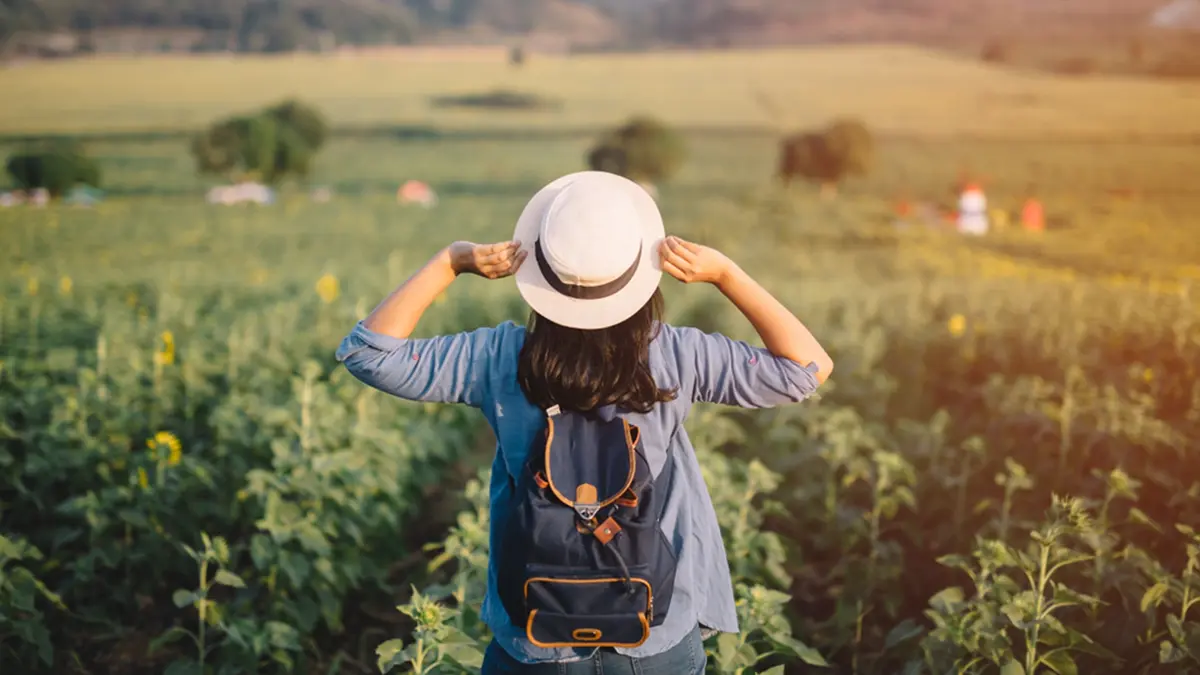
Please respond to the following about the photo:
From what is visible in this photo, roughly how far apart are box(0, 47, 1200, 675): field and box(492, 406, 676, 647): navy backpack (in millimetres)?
431

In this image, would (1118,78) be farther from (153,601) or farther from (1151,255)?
(153,601)

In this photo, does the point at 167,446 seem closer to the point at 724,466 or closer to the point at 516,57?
the point at 724,466

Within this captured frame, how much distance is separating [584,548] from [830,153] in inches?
646

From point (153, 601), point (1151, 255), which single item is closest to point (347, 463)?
point (153, 601)

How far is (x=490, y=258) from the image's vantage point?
2.29 metres

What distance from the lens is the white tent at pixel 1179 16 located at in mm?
14516

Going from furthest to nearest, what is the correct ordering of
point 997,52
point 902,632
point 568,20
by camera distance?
point 568,20 → point 997,52 → point 902,632

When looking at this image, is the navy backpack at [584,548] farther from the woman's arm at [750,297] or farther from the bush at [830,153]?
the bush at [830,153]

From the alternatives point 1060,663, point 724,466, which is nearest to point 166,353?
point 724,466

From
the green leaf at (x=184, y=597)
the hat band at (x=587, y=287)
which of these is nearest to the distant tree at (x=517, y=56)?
the green leaf at (x=184, y=597)

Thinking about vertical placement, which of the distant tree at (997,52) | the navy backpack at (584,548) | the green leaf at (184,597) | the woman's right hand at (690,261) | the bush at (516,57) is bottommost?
the green leaf at (184,597)

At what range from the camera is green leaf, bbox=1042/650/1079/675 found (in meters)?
2.98

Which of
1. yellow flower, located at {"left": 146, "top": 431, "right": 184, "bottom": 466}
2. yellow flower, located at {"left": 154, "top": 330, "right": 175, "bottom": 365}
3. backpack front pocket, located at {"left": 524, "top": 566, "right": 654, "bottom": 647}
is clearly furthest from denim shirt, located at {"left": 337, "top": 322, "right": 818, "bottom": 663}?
yellow flower, located at {"left": 154, "top": 330, "right": 175, "bottom": 365}

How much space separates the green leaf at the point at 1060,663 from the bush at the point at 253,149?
16.7 metres
